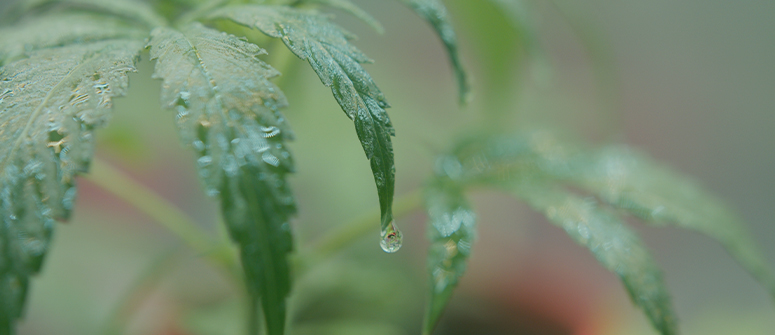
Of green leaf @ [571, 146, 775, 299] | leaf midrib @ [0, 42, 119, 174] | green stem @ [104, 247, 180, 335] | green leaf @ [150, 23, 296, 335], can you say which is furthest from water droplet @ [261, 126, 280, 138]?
green stem @ [104, 247, 180, 335]

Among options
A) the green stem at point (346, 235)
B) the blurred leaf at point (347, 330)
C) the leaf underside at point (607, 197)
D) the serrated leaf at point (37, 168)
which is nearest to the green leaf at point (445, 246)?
the leaf underside at point (607, 197)

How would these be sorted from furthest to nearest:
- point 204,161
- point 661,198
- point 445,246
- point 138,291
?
point 138,291, point 661,198, point 445,246, point 204,161

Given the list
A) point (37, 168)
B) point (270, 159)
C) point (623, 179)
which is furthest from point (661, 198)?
point (37, 168)

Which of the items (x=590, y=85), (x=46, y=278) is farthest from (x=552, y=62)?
(x=46, y=278)

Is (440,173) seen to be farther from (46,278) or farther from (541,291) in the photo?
(46,278)

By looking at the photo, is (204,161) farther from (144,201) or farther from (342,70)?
(144,201)

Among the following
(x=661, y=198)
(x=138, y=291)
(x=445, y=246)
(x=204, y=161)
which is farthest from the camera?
(x=138, y=291)
